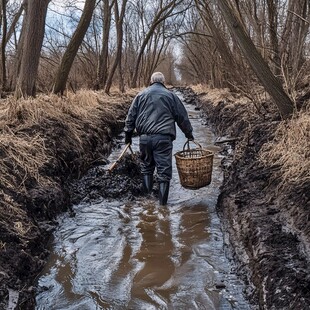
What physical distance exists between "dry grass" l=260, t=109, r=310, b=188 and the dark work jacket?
1324mm

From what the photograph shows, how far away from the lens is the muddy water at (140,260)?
3.77 metres

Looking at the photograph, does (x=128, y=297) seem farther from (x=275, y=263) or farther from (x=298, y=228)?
(x=298, y=228)

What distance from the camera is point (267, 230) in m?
4.30

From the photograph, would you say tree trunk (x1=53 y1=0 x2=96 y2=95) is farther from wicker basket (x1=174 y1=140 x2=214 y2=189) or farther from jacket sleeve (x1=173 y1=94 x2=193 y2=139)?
wicker basket (x1=174 y1=140 x2=214 y2=189)

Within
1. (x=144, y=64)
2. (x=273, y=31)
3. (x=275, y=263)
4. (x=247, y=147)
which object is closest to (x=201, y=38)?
(x=144, y=64)

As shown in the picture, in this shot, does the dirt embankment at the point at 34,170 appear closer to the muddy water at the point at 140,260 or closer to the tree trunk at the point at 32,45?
the muddy water at the point at 140,260

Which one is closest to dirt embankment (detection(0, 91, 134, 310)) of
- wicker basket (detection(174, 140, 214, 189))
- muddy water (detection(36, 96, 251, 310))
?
muddy water (detection(36, 96, 251, 310))

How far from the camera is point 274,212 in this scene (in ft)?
15.4

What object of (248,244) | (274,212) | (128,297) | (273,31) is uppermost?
(273,31)

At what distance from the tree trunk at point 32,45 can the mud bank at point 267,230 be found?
15.2 ft

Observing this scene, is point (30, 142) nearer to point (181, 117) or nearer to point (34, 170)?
point (34, 170)

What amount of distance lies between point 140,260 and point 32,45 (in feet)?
19.9

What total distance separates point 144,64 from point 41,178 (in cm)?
3557

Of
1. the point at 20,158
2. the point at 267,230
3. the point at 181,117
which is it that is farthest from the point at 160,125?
the point at 267,230
